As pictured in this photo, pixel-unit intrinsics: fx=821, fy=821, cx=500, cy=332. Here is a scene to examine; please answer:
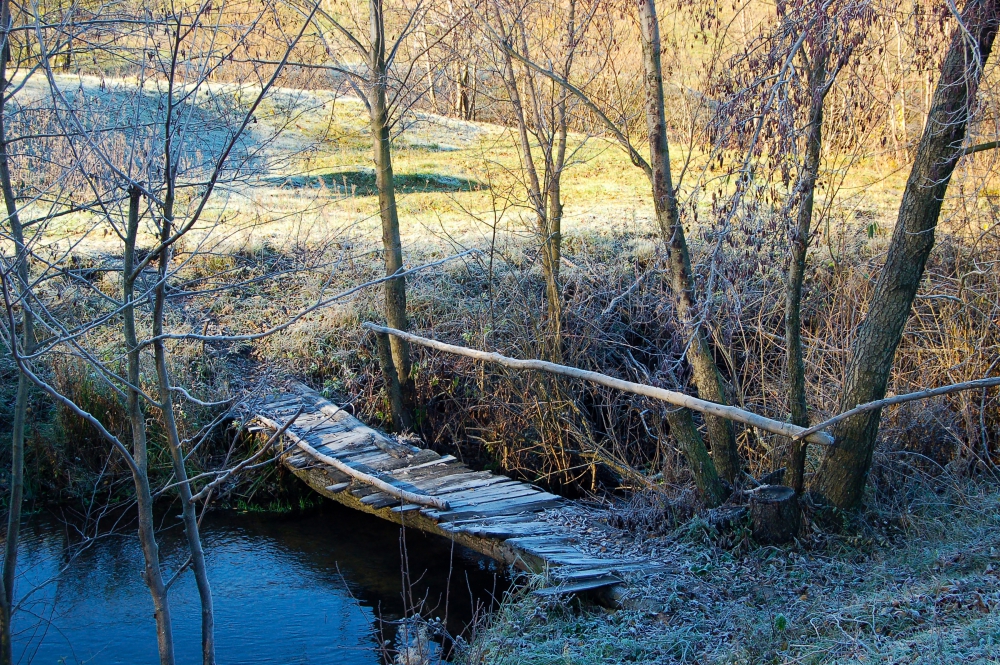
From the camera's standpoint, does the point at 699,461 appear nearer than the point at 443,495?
Yes

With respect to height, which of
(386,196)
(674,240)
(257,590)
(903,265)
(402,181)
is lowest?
(257,590)

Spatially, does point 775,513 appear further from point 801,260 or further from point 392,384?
point 392,384

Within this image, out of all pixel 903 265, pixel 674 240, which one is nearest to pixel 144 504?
pixel 674 240

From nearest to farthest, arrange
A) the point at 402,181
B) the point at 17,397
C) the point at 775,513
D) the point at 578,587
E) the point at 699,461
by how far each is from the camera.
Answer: the point at 17,397, the point at 578,587, the point at 775,513, the point at 699,461, the point at 402,181

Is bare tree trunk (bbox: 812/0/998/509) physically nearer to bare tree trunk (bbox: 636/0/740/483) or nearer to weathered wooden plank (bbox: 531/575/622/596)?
bare tree trunk (bbox: 636/0/740/483)

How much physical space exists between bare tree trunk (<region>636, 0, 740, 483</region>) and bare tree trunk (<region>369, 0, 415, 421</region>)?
2716mm

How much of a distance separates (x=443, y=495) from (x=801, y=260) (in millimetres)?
3277

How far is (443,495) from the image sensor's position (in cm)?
665

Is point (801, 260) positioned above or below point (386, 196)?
below

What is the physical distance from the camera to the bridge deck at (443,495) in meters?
5.45

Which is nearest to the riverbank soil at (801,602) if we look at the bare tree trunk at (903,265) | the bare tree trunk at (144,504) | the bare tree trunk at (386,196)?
the bare tree trunk at (903,265)

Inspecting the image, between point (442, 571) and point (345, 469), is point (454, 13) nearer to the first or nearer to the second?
point (345, 469)

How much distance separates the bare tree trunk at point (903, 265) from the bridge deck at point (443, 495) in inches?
58.4

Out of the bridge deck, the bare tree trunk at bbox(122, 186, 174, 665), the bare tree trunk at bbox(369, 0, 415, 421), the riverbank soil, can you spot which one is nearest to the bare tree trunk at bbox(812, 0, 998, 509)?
the riverbank soil
